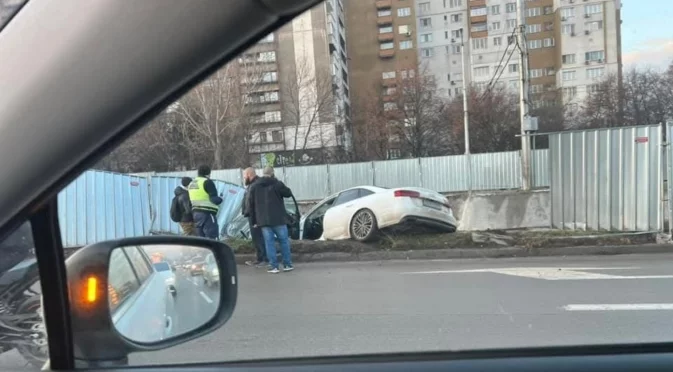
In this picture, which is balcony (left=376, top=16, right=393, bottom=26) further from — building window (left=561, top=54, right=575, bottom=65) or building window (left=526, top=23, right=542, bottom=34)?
building window (left=561, top=54, right=575, bottom=65)

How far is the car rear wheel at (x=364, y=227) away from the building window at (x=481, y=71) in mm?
6853

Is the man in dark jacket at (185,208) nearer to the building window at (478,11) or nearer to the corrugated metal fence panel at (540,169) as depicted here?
the building window at (478,11)

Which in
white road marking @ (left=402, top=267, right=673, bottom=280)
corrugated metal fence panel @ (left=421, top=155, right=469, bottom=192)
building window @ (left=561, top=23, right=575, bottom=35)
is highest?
building window @ (left=561, top=23, right=575, bottom=35)

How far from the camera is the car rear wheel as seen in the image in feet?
28.3

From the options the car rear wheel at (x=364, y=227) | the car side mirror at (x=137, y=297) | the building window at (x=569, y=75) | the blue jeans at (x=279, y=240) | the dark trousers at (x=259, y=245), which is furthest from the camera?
the car rear wheel at (x=364, y=227)

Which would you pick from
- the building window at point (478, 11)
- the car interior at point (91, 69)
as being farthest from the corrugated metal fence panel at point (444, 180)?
the car interior at point (91, 69)

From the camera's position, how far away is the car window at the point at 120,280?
1.33 metres

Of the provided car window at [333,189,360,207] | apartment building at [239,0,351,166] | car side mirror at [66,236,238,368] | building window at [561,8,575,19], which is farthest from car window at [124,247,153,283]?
car window at [333,189,360,207]

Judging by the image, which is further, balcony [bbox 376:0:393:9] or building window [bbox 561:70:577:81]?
building window [bbox 561:70:577:81]

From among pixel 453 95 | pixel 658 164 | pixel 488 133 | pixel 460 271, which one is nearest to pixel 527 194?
→ pixel 460 271

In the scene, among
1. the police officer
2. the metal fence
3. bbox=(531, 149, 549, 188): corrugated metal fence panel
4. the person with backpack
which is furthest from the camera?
bbox=(531, 149, 549, 188): corrugated metal fence panel

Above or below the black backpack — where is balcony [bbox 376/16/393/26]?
above

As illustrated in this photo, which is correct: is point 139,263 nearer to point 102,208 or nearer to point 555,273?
point 102,208

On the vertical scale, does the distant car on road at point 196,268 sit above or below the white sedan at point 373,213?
above
